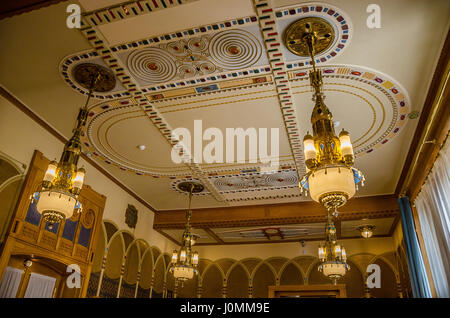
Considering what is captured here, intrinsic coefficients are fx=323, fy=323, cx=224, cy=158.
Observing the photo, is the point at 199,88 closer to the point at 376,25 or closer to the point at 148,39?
the point at 148,39

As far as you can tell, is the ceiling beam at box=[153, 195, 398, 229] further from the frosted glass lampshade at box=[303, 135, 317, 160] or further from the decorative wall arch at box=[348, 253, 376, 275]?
the frosted glass lampshade at box=[303, 135, 317, 160]

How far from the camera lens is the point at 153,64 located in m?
4.37

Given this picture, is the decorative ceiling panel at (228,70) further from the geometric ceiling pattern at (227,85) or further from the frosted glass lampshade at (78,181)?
the frosted glass lampshade at (78,181)

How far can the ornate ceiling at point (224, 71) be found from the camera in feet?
11.9

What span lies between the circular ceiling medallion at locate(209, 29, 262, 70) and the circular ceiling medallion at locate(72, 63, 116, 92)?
156 centimetres

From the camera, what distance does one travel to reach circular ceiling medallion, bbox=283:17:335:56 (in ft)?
12.1

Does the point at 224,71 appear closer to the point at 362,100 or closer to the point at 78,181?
the point at 362,100

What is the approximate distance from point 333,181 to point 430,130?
296cm

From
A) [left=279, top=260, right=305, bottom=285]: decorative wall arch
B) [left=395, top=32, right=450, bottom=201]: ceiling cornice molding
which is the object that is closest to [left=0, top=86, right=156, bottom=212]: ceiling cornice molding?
[left=279, top=260, right=305, bottom=285]: decorative wall arch

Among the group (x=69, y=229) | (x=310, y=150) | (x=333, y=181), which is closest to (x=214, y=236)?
(x=69, y=229)

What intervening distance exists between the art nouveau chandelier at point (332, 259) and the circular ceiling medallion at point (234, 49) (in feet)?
14.0

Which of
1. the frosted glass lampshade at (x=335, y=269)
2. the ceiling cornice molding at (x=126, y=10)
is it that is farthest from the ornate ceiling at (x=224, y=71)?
the frosted glass lampshade at (x=335, y=269)

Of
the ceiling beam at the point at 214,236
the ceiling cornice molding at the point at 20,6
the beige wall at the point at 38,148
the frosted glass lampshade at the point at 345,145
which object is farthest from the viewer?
the ceiling beam at the point at 214,236

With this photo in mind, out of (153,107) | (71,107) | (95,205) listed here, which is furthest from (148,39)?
(95,205)
